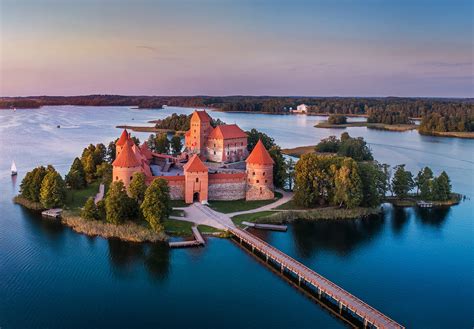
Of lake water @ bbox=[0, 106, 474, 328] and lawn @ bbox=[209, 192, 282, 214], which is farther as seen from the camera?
lawn @ bbox=[209, 192, 282, 214]

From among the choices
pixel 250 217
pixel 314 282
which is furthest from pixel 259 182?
pixel 314 282

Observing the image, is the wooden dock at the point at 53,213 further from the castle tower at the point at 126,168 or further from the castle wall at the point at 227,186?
the castle wall at the point at 227,186

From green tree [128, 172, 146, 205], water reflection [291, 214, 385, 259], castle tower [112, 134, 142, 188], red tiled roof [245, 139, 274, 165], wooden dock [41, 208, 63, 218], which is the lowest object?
water reflection [291, 214, 385, 259]

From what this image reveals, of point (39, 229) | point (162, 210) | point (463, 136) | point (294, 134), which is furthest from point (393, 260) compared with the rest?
point (463, 136)

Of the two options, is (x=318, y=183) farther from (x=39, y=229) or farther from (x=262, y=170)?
(x=39, y=229)

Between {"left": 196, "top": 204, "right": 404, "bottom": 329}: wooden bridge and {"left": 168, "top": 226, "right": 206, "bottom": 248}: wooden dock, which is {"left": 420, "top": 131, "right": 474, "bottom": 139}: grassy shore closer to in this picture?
{"left": 196, "top": 204, "right": 404, "bottom": 329}: wooden bridge

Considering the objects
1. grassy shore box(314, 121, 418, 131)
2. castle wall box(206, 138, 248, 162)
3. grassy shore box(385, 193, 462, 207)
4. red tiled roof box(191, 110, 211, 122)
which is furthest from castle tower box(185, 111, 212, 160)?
grassy shore box(314, 121, 418, 131)
